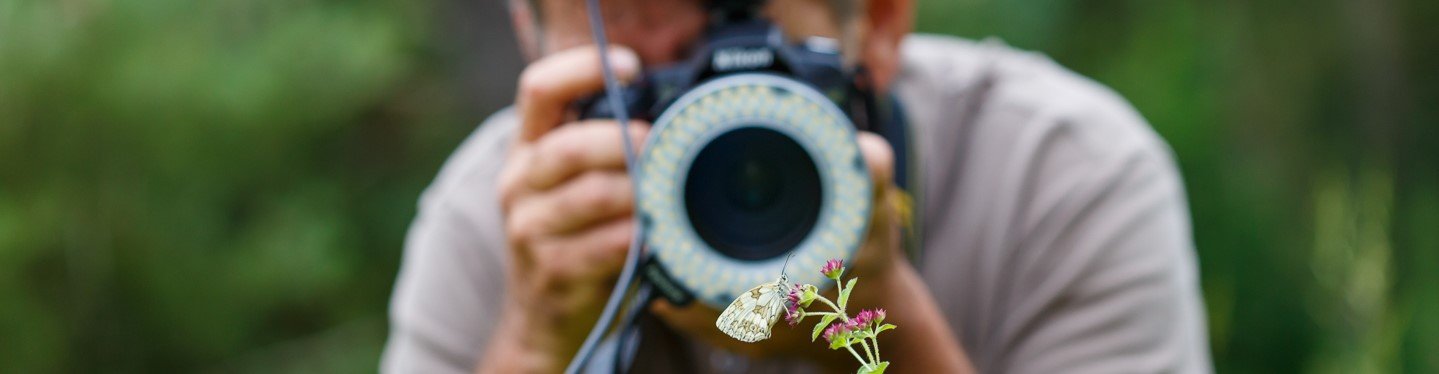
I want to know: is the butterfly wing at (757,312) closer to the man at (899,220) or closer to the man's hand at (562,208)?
the man at (899,220)

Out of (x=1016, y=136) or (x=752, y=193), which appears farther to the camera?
(x=1016, y=136)

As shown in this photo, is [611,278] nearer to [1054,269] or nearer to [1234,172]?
[1054,269]

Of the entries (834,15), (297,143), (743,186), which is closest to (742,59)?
(743,186)

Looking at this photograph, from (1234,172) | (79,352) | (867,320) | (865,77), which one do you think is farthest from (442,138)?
(867,320)

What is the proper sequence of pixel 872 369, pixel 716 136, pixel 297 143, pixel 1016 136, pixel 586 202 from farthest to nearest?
pixel 297 143
pixel 1016 136
pixel 586 202
pixel 716 136
pixel 872 369

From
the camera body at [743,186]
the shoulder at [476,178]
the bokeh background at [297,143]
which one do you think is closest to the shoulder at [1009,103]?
the shoulder at [476,178]

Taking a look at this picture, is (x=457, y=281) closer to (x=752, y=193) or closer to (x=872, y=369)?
(x=752, y=193)

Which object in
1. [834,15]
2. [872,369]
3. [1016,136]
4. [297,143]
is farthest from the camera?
[297,143]

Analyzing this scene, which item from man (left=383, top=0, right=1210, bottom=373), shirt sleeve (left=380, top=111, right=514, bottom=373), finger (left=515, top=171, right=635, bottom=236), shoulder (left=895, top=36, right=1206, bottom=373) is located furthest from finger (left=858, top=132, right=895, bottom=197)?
shirt sleeve (left=380, top=111, right=514, bottom=373)
